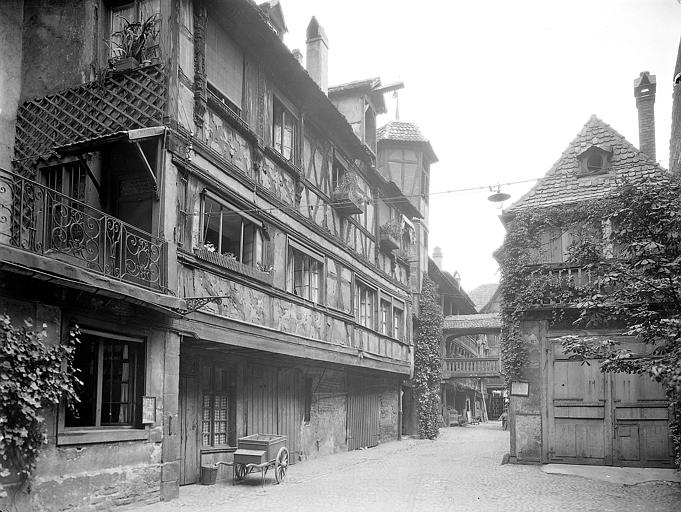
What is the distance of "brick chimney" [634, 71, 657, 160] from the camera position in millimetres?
21000

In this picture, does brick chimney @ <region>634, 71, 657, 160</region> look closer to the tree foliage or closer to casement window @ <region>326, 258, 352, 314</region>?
casement window @ <region>326, 258, 352, 314</region>

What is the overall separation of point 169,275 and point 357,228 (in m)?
10.9

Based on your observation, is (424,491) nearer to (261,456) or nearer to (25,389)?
(261,456)

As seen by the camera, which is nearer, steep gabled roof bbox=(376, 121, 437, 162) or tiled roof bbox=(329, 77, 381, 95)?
tiled roof bbox=(329, 77, 381, 95)

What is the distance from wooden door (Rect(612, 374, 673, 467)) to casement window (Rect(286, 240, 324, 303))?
7569mm

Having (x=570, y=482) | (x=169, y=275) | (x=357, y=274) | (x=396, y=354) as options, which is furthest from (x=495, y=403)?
(x=169, y=275)

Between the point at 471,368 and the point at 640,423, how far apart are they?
21.3 meters

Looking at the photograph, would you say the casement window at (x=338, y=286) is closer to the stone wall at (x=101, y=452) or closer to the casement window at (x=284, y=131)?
the casement window at (x=284, y=131)

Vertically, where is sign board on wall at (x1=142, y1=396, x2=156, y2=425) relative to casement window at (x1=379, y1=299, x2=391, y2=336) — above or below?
below

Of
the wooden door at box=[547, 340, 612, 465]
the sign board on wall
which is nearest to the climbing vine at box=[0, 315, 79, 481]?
the sign board on wall

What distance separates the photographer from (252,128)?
1451 centimetres

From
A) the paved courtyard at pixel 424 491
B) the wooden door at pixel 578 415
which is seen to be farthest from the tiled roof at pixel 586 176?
the paved courtyard at pixel 424 491

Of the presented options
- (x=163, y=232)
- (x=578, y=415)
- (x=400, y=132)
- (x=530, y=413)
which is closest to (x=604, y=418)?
(x=578, y=415)

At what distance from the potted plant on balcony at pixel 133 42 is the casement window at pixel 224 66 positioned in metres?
1.37
